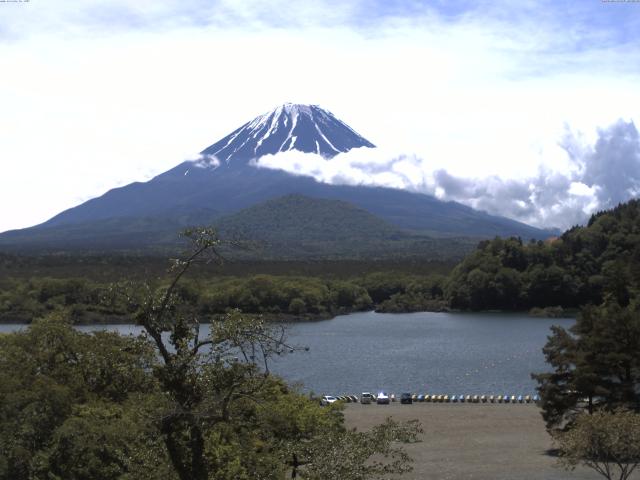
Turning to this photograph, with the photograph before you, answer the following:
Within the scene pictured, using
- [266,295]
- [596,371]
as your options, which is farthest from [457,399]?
[266,295]

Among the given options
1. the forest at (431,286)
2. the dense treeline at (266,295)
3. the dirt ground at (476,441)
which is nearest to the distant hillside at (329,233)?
the dense treeline at (266,295)

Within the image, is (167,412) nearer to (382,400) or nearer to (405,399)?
A: (382,400)

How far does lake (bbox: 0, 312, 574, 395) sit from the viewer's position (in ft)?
135

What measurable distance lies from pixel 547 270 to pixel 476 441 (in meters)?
60.6

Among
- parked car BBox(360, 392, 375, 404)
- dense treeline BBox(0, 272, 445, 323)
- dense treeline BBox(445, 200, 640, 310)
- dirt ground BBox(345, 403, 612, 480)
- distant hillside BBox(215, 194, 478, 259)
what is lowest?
parked car BBox(360, 392, 375, 404)

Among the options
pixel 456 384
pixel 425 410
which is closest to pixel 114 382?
pixel 425 410

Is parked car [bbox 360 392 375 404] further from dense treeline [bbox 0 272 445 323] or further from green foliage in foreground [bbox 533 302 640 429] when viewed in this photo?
dense treeline [bbox 0 272 445 323]

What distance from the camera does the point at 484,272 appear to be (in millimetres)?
87438

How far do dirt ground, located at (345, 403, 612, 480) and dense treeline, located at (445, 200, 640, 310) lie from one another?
170 ft

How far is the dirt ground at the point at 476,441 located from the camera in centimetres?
2236

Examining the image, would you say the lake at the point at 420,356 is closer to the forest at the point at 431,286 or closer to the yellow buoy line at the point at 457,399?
the yellow buoy line at the point at 457,399

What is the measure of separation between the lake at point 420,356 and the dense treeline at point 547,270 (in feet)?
29.7

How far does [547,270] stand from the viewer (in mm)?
85062

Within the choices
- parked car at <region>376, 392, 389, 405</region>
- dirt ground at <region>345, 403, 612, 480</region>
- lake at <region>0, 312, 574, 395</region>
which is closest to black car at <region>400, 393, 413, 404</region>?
dirt ground at <region>345, 403, 612, 480</region>
